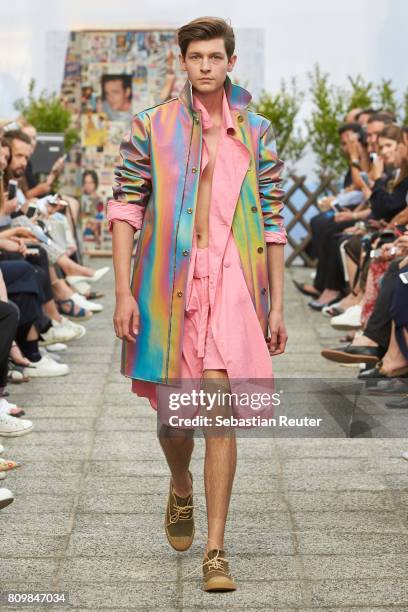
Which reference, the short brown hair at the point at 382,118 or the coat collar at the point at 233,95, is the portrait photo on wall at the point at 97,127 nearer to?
the short brown hair at the point at 382,118

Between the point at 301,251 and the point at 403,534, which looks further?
the point at 301,251

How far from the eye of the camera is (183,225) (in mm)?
3826

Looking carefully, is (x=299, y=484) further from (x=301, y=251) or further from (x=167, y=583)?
(x=301, y=251)

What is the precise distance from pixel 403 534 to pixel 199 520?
0.67 metres

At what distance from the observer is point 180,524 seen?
160 inches

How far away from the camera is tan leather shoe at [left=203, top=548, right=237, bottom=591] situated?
146 inches

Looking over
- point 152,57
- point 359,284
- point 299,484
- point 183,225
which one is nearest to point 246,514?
point 299,484

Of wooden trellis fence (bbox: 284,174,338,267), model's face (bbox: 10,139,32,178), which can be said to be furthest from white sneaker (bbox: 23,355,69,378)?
wooden trellis fence (bbox: 284,174,338,267)

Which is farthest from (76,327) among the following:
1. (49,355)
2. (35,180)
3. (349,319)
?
(35,180)

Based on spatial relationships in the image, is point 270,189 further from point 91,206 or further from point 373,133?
point 91,206

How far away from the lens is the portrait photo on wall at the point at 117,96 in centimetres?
1354

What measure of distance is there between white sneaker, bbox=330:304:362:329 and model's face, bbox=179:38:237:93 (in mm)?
4956

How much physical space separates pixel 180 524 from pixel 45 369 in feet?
11.3

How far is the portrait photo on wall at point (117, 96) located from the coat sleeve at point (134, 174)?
9.76 metres
